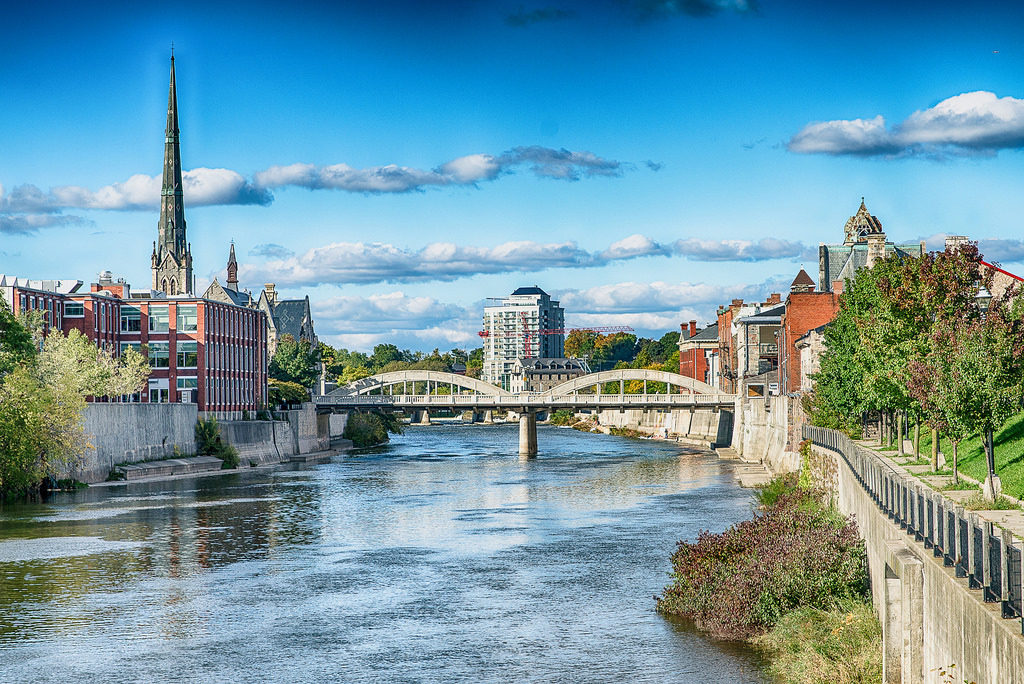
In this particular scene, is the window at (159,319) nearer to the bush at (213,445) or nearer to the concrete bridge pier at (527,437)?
the bush at (213,445)

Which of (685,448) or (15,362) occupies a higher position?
(15,362)

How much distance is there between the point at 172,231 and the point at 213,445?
250ft

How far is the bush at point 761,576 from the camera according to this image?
95.1 ft

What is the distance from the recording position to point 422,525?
5531 cm

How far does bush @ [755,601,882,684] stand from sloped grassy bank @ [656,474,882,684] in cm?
2

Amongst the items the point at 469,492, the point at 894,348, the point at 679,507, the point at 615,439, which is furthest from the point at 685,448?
the point at 894,348

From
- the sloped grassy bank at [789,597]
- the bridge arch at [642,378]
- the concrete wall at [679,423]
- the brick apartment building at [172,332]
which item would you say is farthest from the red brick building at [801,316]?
the sloped grassy bank at [789,597]

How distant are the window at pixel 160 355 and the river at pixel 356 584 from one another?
29846 mm

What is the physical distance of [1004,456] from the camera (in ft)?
121

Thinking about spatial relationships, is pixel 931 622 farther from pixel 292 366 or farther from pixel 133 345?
pixel 292 366

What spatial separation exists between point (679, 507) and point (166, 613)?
3194 centimetres

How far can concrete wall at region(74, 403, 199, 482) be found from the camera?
7475 centimetres

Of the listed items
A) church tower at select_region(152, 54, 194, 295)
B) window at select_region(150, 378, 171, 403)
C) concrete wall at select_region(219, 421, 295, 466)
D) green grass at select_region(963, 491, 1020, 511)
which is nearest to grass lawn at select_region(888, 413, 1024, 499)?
green grass at select_region(963, 491, 1020, 511)

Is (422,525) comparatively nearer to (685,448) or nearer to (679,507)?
(679,507)
